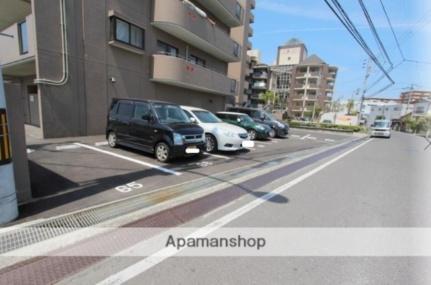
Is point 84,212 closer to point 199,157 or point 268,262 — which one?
point 268,262

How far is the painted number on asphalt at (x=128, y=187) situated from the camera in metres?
4.47

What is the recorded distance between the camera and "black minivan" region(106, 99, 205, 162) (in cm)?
651

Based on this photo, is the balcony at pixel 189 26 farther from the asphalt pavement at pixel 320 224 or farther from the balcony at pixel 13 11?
the asphalt pavement at pixel 320 224

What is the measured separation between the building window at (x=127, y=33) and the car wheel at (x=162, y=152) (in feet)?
22.4

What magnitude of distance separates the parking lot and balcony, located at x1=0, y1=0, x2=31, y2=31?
A: 5.21 metres

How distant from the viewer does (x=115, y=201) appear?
154 inches

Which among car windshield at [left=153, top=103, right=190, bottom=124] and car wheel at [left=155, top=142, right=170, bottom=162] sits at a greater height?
car windshield at [left=153, top=103, right=190, bottom=124]

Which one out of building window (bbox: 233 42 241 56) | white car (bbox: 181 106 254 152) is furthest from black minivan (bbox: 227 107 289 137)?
white car (bbox: 181 106 254 152)

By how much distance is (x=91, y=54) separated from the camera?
980 centimetres

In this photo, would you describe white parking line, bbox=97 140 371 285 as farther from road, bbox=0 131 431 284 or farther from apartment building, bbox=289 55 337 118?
apartment building, bbox=289 55 337 118

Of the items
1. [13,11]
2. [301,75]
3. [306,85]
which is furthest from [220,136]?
[301,75]

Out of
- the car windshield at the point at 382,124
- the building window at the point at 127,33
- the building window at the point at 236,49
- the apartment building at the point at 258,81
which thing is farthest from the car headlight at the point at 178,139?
the apartment building at the point at 258,81

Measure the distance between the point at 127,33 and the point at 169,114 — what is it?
639 centimetres

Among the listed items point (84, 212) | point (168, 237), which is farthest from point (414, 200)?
point (84, 212)
